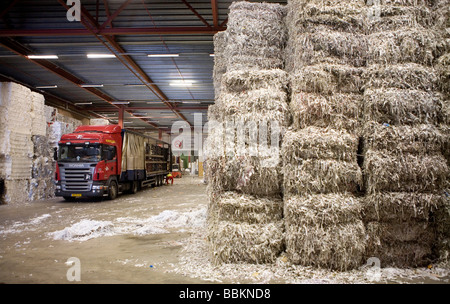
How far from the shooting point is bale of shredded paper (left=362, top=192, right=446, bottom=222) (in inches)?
159

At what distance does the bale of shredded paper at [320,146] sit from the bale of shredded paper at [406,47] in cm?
142

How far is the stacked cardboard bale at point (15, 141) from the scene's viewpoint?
37.0 feet

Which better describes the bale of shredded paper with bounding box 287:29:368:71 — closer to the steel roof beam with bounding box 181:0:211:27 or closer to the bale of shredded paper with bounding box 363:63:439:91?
the bale of shredded paper with bounding box 363:63:439:91

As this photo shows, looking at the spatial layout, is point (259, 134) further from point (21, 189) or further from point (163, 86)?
point (163, 86)

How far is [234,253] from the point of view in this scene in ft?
13.9

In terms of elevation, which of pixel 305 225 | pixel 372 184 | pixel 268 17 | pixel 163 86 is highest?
pixel 163 86

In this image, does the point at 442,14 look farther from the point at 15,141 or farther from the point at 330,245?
the point at 15,141

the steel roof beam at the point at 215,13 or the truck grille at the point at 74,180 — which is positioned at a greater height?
the steel roof beam at the point at 215,13

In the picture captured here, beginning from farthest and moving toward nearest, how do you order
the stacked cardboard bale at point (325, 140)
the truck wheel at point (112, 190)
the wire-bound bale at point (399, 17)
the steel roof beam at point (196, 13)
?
1. the truck wheel at point (112, 190)
2. the steel roof beam at point (196, 13)
3. the wire-bound bale at point (399, 17)
4. the stacked cardboard bale at point (325, 140)

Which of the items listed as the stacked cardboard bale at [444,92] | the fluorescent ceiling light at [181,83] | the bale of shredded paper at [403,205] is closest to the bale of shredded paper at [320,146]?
the bale of shredded paper at [403,205]

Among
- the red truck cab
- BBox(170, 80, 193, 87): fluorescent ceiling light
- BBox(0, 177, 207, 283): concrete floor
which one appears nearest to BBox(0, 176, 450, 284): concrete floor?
BBox(0, 177, 207, 283): concrete floor

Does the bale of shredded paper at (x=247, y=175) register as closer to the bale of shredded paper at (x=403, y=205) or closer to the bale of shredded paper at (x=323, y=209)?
the bale of shredded paper at (x=323, y=209)
